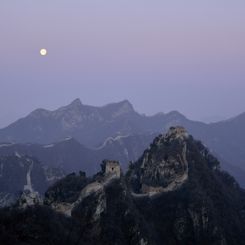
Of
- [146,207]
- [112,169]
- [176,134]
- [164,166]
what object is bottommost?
[146,207]

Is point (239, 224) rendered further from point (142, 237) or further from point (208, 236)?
point (142, 237)

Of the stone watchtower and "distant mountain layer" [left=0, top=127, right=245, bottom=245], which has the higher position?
the stone watchtower

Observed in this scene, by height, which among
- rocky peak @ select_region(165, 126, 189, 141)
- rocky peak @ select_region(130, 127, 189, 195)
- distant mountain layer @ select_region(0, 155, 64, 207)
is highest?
rocky peak @ select_region(165, 126, 189, 141)

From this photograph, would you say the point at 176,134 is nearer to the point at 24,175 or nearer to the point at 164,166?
the point at 164,166

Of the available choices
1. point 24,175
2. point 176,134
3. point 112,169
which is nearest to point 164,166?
point 176,134

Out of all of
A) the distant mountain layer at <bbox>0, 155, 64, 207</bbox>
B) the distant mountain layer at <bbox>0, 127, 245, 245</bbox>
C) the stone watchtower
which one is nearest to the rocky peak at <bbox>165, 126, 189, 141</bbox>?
the distant mountain layer at <bbox>0, 127, 245, 245</bbox>

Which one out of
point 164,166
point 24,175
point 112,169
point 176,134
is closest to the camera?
point 112,169

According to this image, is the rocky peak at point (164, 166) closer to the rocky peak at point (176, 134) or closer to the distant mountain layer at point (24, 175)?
the rocky peak at point (176, 134)

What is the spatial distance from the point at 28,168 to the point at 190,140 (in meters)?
86.1

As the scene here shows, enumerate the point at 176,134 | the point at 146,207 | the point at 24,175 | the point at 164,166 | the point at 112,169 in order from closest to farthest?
the point at 112,169, the point at 146,207, the point at 164,166, the point at 176,134, the point at 24,175

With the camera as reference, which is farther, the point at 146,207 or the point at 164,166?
the point at 164,166

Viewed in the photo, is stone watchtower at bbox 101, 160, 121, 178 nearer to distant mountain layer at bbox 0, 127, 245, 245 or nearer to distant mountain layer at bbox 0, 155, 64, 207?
distant mountain layer at bbox 0, 127, 245, 245

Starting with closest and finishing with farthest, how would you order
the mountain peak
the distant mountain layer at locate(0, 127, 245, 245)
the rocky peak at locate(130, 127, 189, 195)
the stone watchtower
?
1. the distant mountain layer at locate(0, 127, 245, 245)
2. the stone watchtower
3. the rocky peak at locate(130, 127, 189, 195)
4. the mountain peak

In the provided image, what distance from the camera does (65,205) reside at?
8212cm
